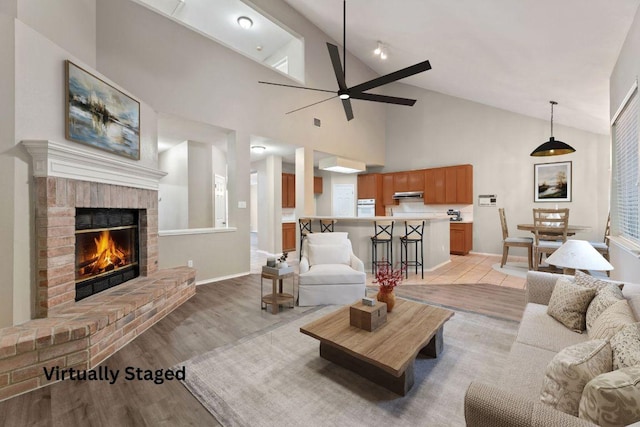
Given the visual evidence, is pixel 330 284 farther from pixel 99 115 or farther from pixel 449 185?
pixel 449 185

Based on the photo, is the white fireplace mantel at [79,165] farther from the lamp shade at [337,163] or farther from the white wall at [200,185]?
the lamp shade at [337,163]

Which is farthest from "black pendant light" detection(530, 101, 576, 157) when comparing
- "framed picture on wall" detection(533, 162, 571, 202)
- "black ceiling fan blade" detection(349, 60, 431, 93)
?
"black ceiling fan blade" detection(349, 60, 431, 93)

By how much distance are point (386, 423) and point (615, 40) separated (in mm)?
4010

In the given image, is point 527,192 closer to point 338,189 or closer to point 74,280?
point 338,189

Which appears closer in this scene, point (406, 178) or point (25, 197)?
point (25, 197)

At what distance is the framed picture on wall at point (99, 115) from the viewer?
2.45m

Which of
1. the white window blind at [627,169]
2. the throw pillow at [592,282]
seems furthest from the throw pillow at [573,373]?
the white window blind at [627,169]

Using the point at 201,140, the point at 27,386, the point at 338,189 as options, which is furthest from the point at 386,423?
the point at 338,189

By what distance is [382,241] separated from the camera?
15.6 ft

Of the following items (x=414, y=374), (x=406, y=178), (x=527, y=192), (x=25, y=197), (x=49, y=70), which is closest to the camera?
(x=414, y=374)

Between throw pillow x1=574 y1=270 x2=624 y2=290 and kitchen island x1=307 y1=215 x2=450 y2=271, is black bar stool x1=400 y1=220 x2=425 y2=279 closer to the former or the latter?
kitchen island x1=307 y1=215 x2=450 y2=271

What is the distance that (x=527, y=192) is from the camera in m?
6.09

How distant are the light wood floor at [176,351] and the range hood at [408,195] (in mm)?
3401

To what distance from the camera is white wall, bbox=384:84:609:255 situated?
5.43 meters
